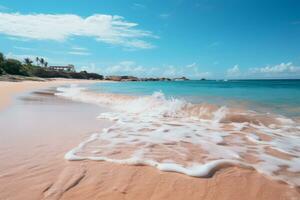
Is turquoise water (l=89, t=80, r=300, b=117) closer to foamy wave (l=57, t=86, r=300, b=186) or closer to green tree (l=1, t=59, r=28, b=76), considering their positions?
foamy wave (l=57, t=86, r=300, b=186)

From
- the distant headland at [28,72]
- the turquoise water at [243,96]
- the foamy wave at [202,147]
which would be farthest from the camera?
the distant headland at [28,72]

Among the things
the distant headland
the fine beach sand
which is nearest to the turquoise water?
the fine beach sand

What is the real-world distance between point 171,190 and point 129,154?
136cm

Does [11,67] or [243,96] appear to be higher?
[11,67]

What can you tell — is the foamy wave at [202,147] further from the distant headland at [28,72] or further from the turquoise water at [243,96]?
the distant headland at [28,72]

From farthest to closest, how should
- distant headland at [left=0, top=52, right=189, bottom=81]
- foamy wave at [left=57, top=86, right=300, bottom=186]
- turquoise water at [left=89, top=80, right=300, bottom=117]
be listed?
distant headland at [left=0, top=52, right=189, bottom=81] < turquoise water at [left=89, top=80, right=300, bottom=117] < foamy wave at [left=57, top=86, right=300, bottom=186]

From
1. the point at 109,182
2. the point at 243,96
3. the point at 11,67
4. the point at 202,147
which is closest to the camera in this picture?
the point at 109,182

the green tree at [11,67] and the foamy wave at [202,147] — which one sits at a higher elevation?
the green tree at [11,67]

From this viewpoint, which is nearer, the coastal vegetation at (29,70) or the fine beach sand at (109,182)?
the fine beach sand at (109,182)

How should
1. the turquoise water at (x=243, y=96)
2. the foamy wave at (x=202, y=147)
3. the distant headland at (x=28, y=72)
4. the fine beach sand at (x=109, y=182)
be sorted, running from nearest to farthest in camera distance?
the fine beach sand at (x=109, y=182)
the foamy wave at (x=202, y=147)
the turquoise water at (x=243, y=96)
the distant headland at (x=28, y=72)

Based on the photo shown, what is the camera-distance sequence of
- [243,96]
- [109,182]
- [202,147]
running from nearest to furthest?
[109,182], [202,147], [243,96]

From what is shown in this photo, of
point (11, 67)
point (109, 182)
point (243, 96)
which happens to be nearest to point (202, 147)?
point (109, 182)

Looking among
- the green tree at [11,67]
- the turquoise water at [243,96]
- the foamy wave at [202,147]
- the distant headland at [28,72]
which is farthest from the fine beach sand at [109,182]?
the green tree at [11,67]

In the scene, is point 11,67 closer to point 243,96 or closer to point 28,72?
point 28,72
